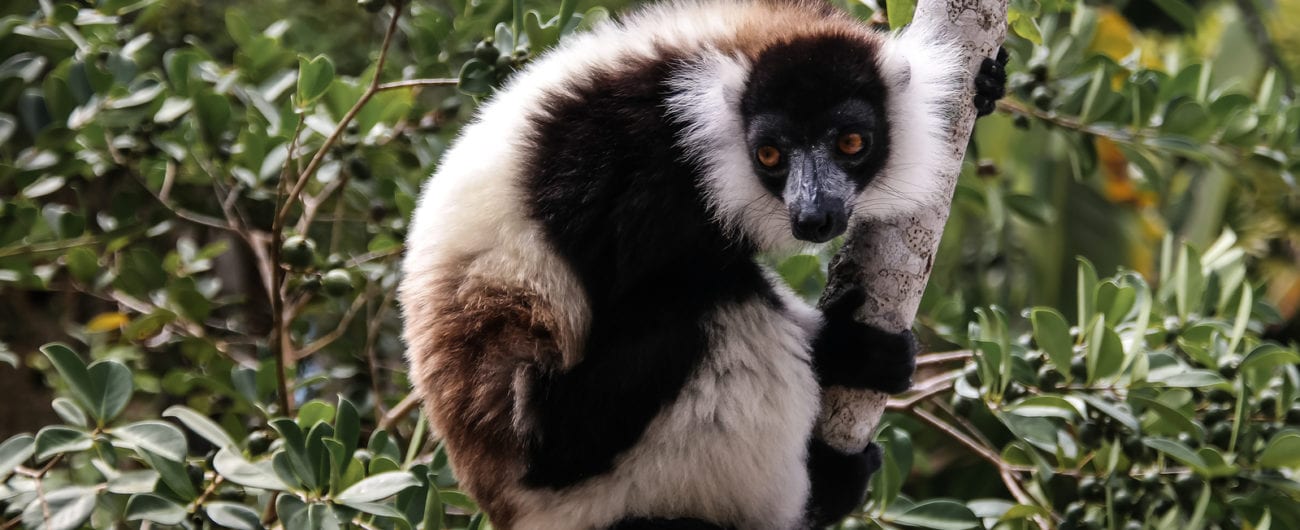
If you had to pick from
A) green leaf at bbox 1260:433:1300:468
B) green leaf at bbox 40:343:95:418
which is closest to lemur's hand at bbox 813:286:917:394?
green leaf at bbox 1260:433:1300:468

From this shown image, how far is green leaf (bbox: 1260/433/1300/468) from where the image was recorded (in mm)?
2469

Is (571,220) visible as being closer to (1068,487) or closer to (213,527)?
(213,527)

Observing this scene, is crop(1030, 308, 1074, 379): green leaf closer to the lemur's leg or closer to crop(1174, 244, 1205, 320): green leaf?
the lemur's leg

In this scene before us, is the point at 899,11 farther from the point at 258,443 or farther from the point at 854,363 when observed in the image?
the point at 258,443

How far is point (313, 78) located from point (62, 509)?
3.51 ft

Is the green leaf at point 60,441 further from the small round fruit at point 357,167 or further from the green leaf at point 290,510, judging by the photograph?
the small round fruit at point 357,167

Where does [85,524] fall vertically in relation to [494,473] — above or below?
below

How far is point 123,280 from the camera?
10.0 ft

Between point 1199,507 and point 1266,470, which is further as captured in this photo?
point 1266,470

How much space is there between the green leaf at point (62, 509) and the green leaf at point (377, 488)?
0.50m

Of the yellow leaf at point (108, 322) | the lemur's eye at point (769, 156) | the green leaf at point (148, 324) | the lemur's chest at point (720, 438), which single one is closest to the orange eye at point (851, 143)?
the lemur's eye at point (769, 156)

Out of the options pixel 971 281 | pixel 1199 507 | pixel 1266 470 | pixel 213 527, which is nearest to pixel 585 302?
pixel 213 527

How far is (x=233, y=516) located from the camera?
2197mm

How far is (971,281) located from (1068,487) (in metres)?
2.46
